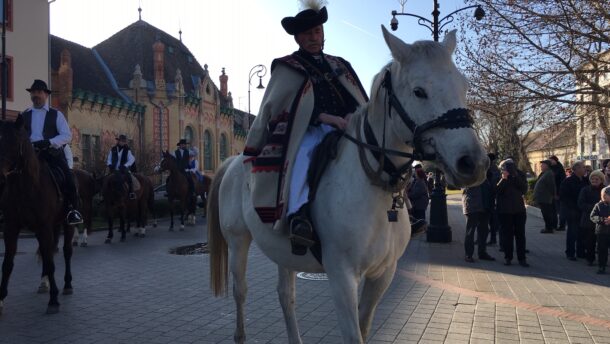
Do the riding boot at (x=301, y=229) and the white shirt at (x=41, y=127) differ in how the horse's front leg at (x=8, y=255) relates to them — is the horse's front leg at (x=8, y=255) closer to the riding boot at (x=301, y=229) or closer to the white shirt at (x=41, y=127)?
the white shirt at (x=41, y=127)

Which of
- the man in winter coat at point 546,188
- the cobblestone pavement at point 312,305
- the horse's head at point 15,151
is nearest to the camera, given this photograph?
the cobblestone pavement at point 312,305

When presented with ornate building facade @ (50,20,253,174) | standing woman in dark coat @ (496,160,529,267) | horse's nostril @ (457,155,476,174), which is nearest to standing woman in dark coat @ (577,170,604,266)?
standing woman in dark coat @ (496,160,529,267)

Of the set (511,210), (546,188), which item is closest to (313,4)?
(511,210)

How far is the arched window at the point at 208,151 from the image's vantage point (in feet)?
164

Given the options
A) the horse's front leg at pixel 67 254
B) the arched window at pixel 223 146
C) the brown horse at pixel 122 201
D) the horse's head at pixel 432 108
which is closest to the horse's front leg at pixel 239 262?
the horse's head at pixel 432 108

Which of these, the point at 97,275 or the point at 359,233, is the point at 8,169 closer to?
the point at 97,275

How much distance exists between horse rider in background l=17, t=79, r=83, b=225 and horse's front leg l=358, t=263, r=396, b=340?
4952 millimetres

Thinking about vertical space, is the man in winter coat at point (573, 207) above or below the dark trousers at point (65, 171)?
below

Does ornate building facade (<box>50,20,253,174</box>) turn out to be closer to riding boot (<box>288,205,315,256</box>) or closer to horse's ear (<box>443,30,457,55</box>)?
riding boot (<box>288,205,315,256</box>)

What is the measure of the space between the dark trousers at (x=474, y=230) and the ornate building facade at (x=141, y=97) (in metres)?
20.8

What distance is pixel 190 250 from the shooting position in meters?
11.9

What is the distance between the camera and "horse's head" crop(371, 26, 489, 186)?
7.47ft

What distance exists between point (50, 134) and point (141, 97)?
3644cm

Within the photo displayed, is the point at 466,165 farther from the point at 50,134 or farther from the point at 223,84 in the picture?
the point at 223,84
